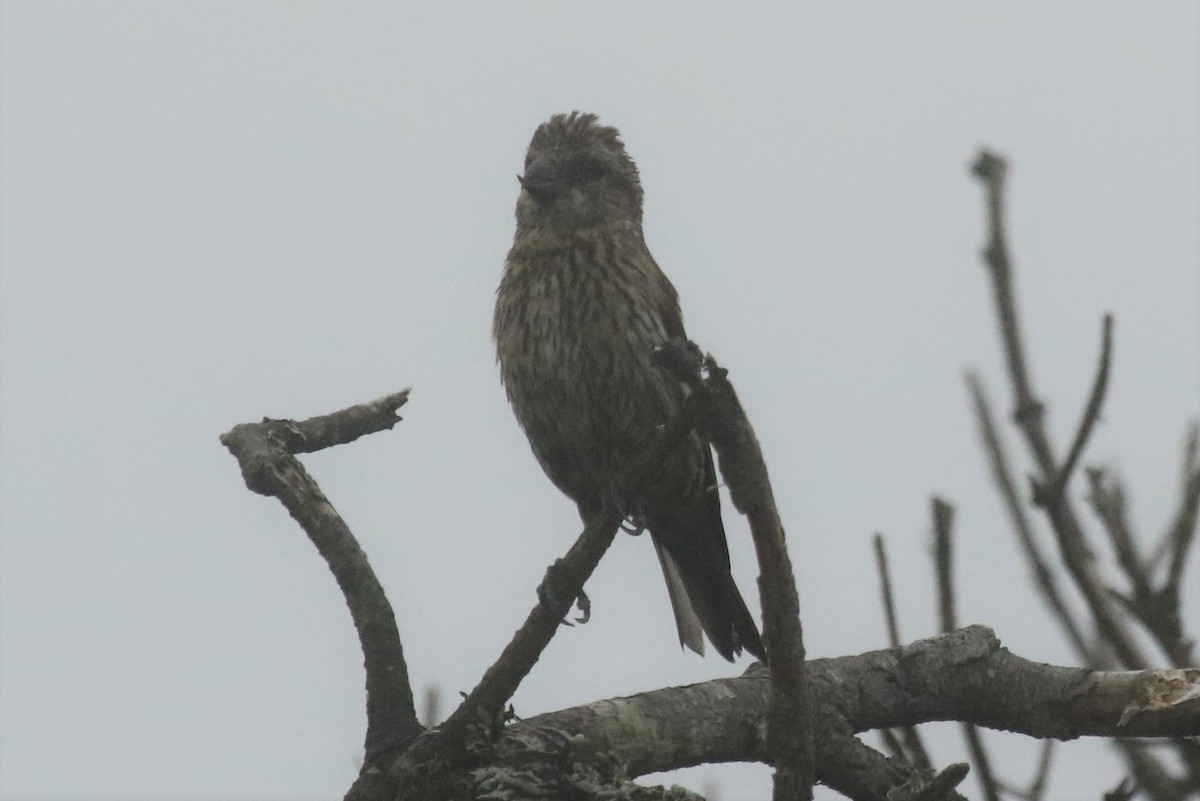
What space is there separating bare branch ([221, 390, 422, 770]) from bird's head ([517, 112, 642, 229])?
2.06 meters

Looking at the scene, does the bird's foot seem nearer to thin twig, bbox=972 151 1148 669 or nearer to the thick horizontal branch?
the thick horizontal branch

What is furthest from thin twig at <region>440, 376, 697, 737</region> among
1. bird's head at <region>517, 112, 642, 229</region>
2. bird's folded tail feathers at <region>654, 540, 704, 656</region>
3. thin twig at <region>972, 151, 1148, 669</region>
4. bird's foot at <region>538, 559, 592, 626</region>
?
bird's head at <region>517, 112, 642, 229</region>

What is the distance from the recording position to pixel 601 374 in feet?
16.1

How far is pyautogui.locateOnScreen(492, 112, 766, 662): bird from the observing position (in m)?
4.93

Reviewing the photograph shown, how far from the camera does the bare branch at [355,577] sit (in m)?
3.42

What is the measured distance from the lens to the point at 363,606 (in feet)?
11.3

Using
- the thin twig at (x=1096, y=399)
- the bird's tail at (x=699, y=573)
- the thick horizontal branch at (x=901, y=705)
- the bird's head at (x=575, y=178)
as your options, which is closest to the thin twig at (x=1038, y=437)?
the thin twig at (x=1096, y=399)

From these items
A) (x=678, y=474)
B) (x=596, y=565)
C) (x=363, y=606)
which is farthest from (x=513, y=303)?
(x=363, y=606)

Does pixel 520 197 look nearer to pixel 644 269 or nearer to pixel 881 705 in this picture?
pixel 644 269

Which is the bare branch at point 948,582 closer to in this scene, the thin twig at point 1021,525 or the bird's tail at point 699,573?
the thin twig at point 1021,525

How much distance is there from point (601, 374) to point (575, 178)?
97cm

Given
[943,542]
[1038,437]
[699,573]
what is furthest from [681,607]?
[1038,437]

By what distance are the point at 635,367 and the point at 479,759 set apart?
1803 millimetres

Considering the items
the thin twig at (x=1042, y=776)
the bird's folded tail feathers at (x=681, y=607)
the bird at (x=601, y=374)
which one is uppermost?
the bird at (x=601, y=374)
